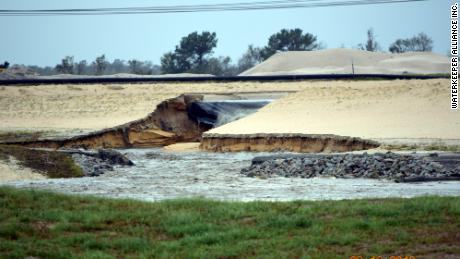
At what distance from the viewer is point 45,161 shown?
23688mm

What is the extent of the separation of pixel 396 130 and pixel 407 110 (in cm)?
404

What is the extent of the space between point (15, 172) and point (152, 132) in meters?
17.2

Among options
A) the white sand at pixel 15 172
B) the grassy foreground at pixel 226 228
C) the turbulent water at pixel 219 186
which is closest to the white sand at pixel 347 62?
the turbulent water at pixel 219 186

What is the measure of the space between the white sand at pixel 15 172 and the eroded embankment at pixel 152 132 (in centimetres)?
1058

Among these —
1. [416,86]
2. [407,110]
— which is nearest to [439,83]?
[416,86]

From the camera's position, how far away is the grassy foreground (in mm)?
11344

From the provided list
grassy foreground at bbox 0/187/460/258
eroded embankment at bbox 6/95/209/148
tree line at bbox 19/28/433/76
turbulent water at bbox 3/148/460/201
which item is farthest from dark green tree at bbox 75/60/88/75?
grassy foreground at bbox 0/187/460/258

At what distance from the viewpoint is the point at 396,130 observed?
3269cm

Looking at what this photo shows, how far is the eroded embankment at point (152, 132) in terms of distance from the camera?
3478 cm

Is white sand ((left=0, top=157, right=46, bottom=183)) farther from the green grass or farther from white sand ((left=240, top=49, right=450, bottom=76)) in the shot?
white sand ((left=240, top=49, right=450, bottom=76))

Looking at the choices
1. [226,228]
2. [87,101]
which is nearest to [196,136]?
[87,101]

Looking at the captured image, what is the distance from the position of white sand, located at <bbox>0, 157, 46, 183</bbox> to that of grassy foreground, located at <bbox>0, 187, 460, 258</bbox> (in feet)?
22.3

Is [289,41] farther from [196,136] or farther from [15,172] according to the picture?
[15,172]

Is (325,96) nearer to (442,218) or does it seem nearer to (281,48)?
(442,218)
